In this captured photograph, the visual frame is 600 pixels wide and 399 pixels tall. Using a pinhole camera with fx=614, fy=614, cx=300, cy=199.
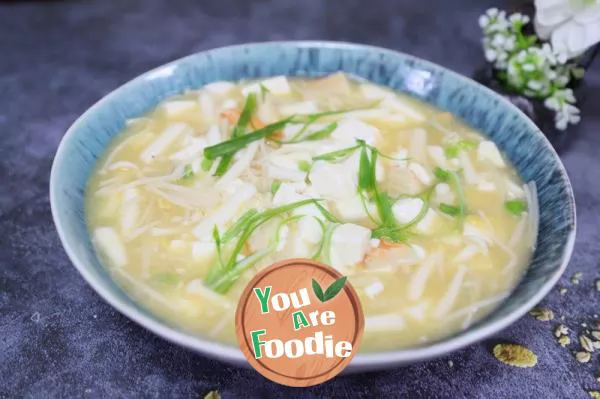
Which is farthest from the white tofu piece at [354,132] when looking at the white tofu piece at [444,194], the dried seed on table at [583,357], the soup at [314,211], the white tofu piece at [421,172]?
the dried seed on table at [583,357]

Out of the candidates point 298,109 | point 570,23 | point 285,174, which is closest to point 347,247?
point 285,174

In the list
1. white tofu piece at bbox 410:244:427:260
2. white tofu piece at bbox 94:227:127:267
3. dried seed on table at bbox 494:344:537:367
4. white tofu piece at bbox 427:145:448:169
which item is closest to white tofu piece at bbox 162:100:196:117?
white tofu piece at bbox 94:227:127:267

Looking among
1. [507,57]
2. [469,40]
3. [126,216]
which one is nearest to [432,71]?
[507,57]

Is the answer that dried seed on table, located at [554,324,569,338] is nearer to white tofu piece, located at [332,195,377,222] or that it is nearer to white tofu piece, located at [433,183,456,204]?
white tofu piece, located at [433,183,456,204]

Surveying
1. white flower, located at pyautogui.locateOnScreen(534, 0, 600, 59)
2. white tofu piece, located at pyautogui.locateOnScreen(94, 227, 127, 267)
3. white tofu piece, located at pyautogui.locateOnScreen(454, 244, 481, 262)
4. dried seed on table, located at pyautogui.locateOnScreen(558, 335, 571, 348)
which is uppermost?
white flower, located at pyautogui.locateOnScreen(534, 0, 600, 59)

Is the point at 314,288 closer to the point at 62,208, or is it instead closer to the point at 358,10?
the point at 62,208

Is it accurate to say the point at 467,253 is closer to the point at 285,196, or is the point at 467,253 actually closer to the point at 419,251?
the point at 419,251
